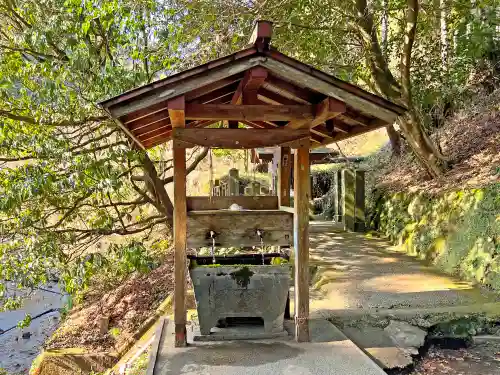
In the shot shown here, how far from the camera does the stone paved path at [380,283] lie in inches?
237

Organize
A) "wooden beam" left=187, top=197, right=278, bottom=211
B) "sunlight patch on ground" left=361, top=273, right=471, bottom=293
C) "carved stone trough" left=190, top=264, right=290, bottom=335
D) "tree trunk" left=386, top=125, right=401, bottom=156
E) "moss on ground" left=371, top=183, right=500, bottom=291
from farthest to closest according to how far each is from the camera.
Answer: "tree trunk" left=386, top=125, right=401, bottom=156 < "moss on ground" left=371, top=183, right=500, bottom=291 < "sunlight patch on ground" left=361, top=273, right=471, bottom=293 < "wooden beam" left=187, top=197, right=278, bottom=211 < "carved stone trough" left=190, top=264, right=290, bottom=335

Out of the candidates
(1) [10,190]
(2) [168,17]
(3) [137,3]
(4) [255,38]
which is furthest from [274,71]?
(2) [168,17]

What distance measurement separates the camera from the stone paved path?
6.01 meters

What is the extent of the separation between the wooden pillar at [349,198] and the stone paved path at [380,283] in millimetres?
2454

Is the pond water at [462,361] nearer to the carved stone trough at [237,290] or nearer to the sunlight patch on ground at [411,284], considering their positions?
the carved stone trough at [237,290]

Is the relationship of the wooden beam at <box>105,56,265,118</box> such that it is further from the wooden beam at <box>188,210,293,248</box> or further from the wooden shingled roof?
the wooden beam at <box>188,210,293,248</box>

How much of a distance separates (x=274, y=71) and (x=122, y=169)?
3583 millimetres

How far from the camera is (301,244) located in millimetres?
4551

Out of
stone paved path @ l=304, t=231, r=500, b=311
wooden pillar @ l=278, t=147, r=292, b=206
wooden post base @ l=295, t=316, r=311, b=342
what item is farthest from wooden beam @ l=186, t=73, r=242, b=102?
stone paved path @ l=304, t=231, r=500, b=311

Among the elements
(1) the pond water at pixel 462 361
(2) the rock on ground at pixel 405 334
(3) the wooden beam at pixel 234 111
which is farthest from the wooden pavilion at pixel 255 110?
(1) the pond water at pixel 462 361

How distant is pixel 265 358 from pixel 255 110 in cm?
241

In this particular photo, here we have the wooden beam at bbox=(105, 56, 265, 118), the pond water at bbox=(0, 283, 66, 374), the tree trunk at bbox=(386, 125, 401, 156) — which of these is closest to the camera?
the wooden beam at bbox=(105, 56, 265, 118)

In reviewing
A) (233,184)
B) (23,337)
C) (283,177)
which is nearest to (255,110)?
(283,177)

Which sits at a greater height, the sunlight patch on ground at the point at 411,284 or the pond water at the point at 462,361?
the sunlight patch on ground at the point at 411,284
